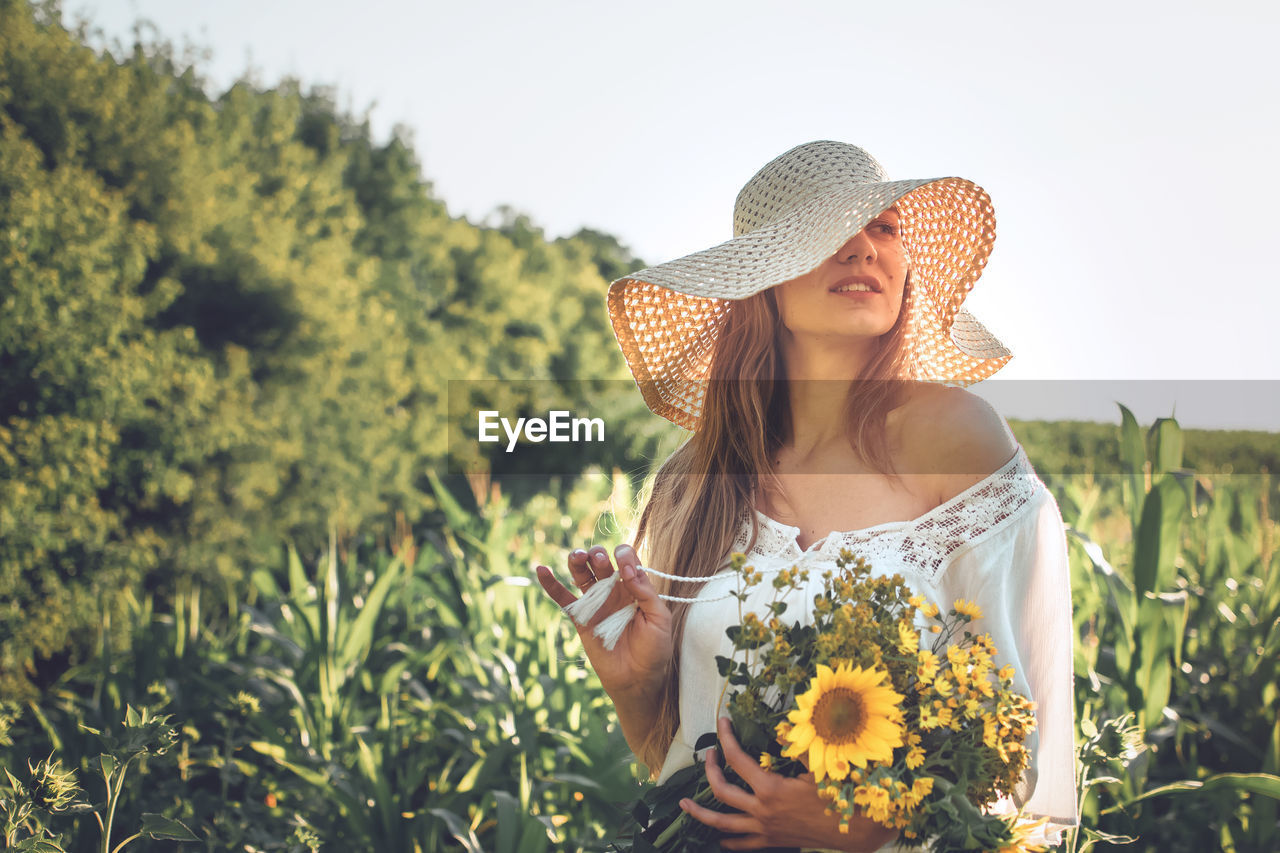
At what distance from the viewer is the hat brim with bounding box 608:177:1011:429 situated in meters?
1.34

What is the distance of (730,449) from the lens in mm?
1581

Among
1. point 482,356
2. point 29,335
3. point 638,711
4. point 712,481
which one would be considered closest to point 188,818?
point 638,711

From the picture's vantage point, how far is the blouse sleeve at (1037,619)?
1.24 m

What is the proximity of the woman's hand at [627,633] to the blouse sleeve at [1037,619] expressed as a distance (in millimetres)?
404

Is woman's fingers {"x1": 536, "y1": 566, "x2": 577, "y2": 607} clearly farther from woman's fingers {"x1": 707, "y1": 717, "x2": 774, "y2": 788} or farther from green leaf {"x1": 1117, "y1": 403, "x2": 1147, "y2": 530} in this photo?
green leaf {"x1": 1117, "y1": 403, "x2": 1147, "y2": 530}

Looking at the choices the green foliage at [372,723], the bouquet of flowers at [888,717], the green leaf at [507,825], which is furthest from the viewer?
the green foliage at [372,723]

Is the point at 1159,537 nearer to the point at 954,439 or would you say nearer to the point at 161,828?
the point at 954,439

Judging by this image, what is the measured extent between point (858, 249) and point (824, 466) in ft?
1.15

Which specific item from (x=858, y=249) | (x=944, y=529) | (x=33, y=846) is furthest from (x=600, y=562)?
(x=33, y=846)

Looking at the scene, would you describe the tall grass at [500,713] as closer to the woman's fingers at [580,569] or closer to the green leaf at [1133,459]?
the green leaf at [1133,459]

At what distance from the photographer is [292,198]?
37.8 feet

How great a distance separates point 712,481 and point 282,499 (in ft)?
34.9

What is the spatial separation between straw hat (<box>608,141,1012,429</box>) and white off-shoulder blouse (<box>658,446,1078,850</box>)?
1.09 feet

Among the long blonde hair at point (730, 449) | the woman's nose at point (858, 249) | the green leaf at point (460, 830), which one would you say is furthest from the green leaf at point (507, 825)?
the woman's nose at point (858, 249)
